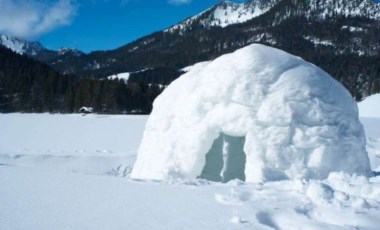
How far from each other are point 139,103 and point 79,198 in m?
59.0

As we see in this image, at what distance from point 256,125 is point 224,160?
152 cm

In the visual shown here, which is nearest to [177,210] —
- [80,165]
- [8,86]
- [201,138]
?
[201,138]

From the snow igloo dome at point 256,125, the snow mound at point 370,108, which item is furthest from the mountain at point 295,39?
the snow igloo dome at point 256,125

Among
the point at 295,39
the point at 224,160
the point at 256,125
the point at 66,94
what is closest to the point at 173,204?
the point at 256,125

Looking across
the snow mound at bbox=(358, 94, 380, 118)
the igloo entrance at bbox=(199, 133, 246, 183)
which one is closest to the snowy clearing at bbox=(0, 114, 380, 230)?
the igloo entrance at bbox=(199, 133, 246, 183)

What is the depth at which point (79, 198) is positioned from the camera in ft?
16.3

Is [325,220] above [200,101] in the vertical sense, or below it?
below

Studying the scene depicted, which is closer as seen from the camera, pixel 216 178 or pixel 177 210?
pixel 177 210

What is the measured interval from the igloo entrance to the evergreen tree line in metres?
51.9

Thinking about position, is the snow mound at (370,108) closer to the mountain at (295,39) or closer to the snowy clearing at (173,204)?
the snowy clearing at (173,204)

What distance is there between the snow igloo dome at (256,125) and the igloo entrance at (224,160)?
22 mm

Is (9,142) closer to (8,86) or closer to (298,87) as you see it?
(298,87)

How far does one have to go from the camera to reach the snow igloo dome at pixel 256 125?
7.79 meters

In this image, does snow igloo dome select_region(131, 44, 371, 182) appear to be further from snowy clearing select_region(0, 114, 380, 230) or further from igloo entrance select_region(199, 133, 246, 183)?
snowy clearing select_region(0, 114, 380, 230)
